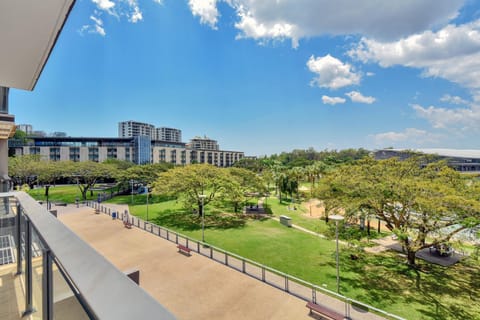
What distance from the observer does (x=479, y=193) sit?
11891mm

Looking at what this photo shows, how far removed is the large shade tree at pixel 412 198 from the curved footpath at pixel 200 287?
6.02m

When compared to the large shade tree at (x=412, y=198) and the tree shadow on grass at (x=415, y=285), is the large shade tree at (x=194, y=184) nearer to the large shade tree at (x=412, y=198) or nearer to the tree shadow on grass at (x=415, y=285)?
the large shade tree at (x=412, y=198)

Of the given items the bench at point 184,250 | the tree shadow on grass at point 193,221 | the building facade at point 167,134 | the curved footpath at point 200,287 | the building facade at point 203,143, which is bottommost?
the tree shadow on grass at point 193,221

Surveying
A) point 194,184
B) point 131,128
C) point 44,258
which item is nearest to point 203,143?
point 131,128

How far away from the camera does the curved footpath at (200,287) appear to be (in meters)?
8.80

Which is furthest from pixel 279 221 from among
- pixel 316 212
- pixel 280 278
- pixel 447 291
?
pixel 447 291

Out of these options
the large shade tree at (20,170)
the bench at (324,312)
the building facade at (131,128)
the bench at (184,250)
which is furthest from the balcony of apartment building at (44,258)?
the building facade at (131,128)

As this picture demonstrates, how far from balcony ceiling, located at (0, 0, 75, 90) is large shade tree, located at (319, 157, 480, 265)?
14.3 m

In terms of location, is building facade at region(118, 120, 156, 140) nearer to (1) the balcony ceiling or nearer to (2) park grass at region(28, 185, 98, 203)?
(2) park grass at region(28, 185, 98, 203)

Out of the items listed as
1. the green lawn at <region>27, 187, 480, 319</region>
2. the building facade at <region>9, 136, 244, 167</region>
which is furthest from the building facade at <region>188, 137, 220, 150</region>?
the green lawn at <region>27, 187, 480, 319</region>

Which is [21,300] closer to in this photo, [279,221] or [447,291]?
[447,291]

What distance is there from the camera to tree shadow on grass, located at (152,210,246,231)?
21.3 m

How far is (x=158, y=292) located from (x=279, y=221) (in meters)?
15.4

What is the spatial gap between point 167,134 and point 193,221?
10733 centimetres
